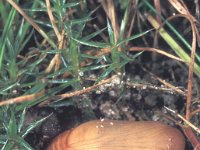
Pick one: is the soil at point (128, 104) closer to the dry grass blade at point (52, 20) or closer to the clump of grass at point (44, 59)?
the clump of grass at point (44, 59)

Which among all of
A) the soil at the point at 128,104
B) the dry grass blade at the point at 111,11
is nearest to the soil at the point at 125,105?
the soil at the point at 128,104

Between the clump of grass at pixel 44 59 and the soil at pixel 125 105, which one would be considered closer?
the clump of grass at pixel 44 59

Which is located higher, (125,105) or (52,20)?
(52,20)

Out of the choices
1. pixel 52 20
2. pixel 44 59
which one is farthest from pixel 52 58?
pixel 52 20

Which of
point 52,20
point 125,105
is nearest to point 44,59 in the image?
point 52,20

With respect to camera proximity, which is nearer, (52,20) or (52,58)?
(52,20)

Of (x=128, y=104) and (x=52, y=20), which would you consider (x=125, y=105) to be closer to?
(x=128, y=104)

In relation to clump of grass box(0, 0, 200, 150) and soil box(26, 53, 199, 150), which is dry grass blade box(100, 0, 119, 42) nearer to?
clump of grass box(0, 0, 200, 150)

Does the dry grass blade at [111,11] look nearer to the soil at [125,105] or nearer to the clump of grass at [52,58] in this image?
the clump of grass at [52,58]

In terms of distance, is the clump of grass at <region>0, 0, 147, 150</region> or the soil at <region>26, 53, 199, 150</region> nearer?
the clump of grass at <region>0, 0, 147, 150</region>

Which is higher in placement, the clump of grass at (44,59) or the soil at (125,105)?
the clump of grass at (44,59)

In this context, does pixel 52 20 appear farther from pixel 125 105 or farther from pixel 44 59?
pixel 125 105

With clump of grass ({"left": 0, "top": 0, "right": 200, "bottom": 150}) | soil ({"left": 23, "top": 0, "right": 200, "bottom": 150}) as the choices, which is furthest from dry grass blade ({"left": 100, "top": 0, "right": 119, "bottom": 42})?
soil ({"left": 23, "top": 0, "right": 200, "bottom": 150})
